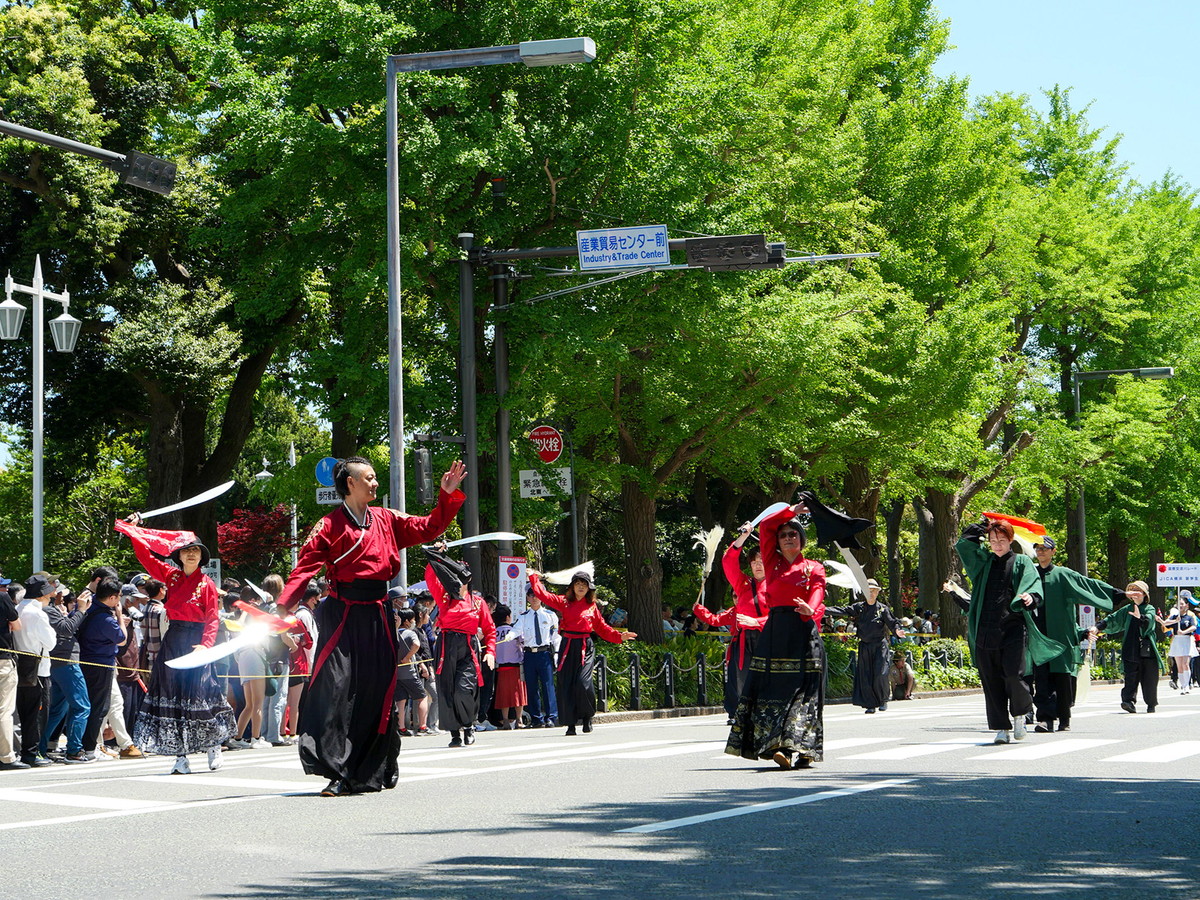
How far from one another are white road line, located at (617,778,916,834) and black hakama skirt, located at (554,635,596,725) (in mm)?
8045

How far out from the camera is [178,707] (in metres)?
12.0

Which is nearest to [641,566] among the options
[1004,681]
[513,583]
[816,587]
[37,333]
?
[513,583]

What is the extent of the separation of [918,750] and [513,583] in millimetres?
8084

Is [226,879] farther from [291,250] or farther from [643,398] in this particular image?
[643,398]

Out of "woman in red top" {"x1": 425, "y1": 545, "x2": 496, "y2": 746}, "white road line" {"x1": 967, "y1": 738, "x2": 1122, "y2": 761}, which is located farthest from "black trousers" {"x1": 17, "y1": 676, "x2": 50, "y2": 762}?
"white road line" {"x1": 967, "y1": 738, "x2": 1122, "y2": 761}

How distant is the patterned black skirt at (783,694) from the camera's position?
36.6 ft

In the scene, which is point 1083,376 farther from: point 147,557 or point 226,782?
point 226,782

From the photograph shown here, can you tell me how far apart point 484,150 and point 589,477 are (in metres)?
7.99

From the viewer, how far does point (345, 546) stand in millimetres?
9625

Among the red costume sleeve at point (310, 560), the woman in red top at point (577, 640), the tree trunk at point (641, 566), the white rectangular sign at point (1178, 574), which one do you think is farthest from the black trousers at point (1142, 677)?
the white rectangular sign at point (1178, 574)

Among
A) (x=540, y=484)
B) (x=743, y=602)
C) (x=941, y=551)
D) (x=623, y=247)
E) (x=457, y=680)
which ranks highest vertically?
(x=623, y=247)

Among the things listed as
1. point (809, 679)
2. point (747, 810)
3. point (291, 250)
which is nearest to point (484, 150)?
point (291, 250)

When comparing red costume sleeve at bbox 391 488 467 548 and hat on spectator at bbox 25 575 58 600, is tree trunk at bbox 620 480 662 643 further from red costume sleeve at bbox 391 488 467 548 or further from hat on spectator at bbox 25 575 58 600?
red costume sleeve at bbox 391 488 467 548

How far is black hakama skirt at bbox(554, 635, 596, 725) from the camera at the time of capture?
18.2 m
